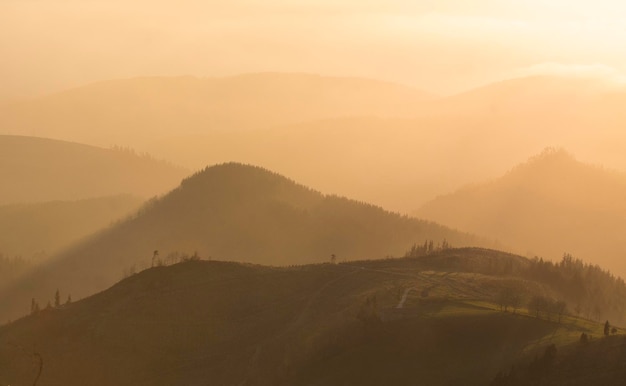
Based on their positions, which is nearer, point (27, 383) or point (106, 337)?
point (27, 383)

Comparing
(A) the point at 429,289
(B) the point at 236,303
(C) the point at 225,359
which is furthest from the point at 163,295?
(A) the point at 429,289

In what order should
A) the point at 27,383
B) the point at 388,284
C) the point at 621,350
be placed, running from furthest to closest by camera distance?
the point at 388,284
the point at 27,383
the point at 621,350

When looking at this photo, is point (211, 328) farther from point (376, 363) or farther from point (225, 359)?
point (376, 363)

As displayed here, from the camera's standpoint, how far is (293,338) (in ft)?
579

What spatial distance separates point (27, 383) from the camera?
556 ft

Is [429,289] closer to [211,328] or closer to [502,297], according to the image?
[502,297]

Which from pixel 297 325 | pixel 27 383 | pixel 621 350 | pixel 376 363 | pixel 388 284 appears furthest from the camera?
pixel 388 284

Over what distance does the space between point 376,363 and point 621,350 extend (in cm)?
3532

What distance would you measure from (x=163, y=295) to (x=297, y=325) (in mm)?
27945

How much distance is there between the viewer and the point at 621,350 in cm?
13275

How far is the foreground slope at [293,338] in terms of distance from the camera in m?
151

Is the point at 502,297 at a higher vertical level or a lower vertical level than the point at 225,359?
higher

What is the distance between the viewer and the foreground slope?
151 metres

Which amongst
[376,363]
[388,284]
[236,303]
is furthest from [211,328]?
[376,363]
